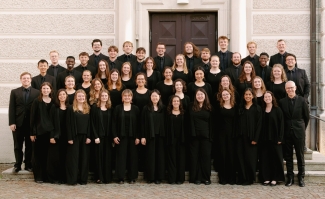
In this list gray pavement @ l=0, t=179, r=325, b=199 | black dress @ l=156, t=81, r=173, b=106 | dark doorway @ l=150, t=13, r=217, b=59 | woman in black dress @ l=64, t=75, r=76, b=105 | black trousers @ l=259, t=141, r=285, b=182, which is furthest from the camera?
dark doorway @ l=150, t=13, r=217, b=59

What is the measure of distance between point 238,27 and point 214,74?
190 centimetres

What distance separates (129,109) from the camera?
25.9 feet

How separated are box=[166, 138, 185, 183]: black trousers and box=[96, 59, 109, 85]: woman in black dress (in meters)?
1.78

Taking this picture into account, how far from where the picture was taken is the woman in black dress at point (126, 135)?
7812mm

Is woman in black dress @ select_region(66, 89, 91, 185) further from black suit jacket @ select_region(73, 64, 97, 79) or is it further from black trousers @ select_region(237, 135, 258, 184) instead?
black trousers @ select_region(237, 135, 258, 184)

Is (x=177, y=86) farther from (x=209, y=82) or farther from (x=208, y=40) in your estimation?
(x=208, y=40)

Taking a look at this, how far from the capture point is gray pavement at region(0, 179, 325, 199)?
6.86m

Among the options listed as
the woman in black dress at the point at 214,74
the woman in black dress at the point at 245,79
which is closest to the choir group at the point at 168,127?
the woman in black dress at the point at 245,79

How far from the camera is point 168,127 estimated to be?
7879 millimetres

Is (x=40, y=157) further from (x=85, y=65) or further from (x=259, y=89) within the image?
(x=259, y=89)

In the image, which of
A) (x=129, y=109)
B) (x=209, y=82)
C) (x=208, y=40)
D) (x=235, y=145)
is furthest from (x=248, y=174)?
(x=208, y=40)

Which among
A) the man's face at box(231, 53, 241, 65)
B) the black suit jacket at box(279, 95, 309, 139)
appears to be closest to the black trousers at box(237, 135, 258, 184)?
the black suit jacket at box(279, 95, 309, 139)

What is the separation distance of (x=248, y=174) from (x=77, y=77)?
3.73 metres

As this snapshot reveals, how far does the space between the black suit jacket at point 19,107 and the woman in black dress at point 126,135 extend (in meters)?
1.66
